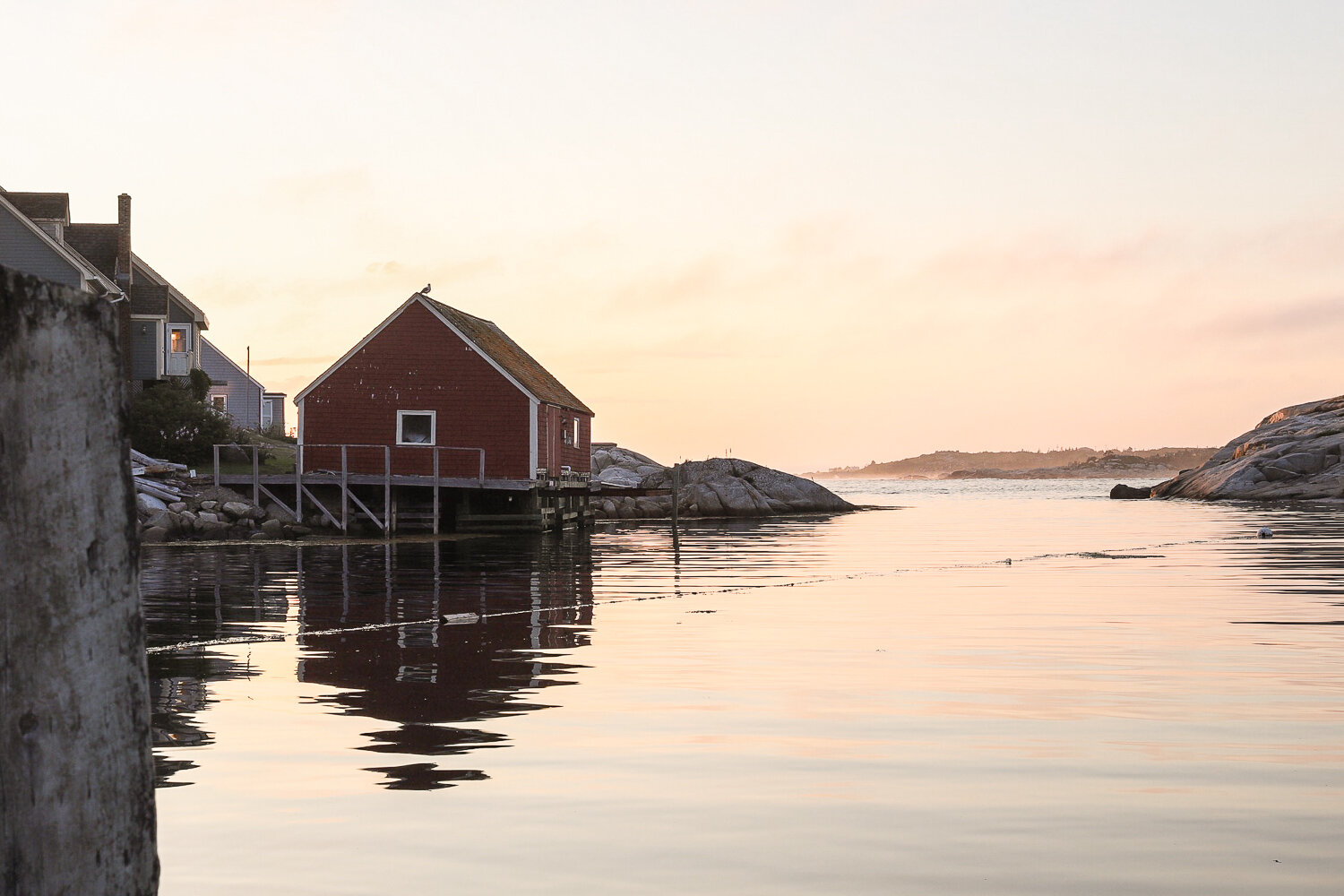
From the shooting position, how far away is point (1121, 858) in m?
6.10

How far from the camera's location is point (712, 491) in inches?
2596

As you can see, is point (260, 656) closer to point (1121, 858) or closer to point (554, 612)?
point (554, 612)

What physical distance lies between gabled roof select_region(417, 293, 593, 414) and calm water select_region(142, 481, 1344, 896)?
22593 millimetres

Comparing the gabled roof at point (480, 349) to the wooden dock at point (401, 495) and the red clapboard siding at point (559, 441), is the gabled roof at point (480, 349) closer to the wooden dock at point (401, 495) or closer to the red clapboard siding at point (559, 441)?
the red clapboard siding at point (559, 441)

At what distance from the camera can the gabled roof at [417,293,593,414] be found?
4284 centimetres

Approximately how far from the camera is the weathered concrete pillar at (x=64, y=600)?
3584 mm

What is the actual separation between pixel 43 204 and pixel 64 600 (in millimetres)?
50875

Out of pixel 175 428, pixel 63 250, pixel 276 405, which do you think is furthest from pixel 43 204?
pixel 276 405

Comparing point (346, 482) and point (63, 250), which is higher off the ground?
point (63, 250)

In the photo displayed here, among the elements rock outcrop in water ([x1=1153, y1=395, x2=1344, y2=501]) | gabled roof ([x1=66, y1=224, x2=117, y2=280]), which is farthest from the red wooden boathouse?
rock outcrop in water ([x1=1153, y1=395, x2=1344, y2=501])

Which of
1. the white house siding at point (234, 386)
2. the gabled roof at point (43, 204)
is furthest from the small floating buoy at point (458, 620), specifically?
the white house siding at point (234, 386)

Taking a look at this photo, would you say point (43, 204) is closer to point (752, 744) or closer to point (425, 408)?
point (425, 408)

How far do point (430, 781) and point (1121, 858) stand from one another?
3.54m

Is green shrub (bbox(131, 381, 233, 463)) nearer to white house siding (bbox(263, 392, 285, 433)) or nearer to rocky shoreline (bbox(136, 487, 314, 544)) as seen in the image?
rocky shoreline (bbox(136, 487, 314, 544))
